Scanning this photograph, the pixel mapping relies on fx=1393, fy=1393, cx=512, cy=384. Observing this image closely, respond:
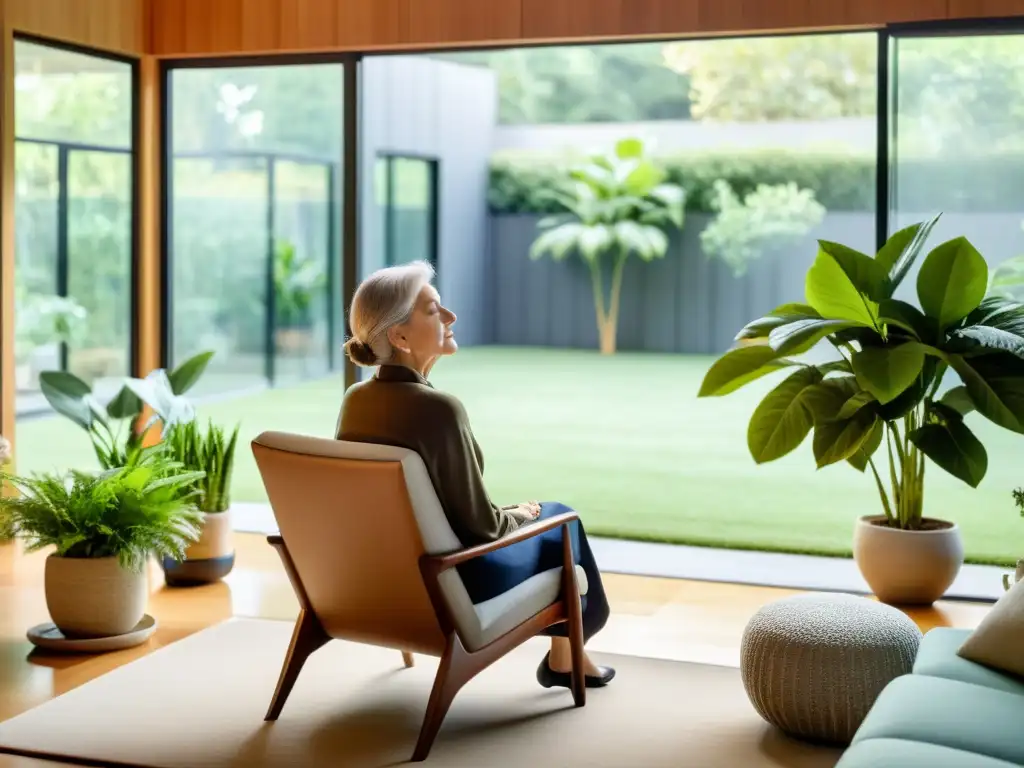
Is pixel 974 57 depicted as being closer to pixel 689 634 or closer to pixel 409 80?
pixel 689 634

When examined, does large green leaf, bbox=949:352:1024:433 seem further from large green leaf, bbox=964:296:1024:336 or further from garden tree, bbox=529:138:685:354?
garden tree, bbox=529:138:685:354

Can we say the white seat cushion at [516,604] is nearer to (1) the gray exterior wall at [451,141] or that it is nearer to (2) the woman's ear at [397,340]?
(2) the woman's ear at [397,340]

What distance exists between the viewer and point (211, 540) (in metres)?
5.29

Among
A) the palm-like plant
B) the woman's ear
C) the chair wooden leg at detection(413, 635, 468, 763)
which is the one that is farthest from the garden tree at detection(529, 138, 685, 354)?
the chair wooden leg at detection(413, 635, 468, 763)

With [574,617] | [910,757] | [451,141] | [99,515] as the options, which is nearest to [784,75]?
[451,141]

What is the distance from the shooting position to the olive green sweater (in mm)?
3508

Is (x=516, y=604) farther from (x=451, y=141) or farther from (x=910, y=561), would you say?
(x=451, y=141)

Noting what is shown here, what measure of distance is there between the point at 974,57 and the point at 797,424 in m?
1.68

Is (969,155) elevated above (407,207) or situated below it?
below

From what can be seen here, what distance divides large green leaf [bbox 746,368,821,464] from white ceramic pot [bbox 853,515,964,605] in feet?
1.68

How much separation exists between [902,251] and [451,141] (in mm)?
11142

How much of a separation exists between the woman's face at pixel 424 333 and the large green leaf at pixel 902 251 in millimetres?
1819

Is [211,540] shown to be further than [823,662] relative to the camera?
Yes

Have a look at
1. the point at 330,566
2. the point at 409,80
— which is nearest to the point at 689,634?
the point at 330,566
